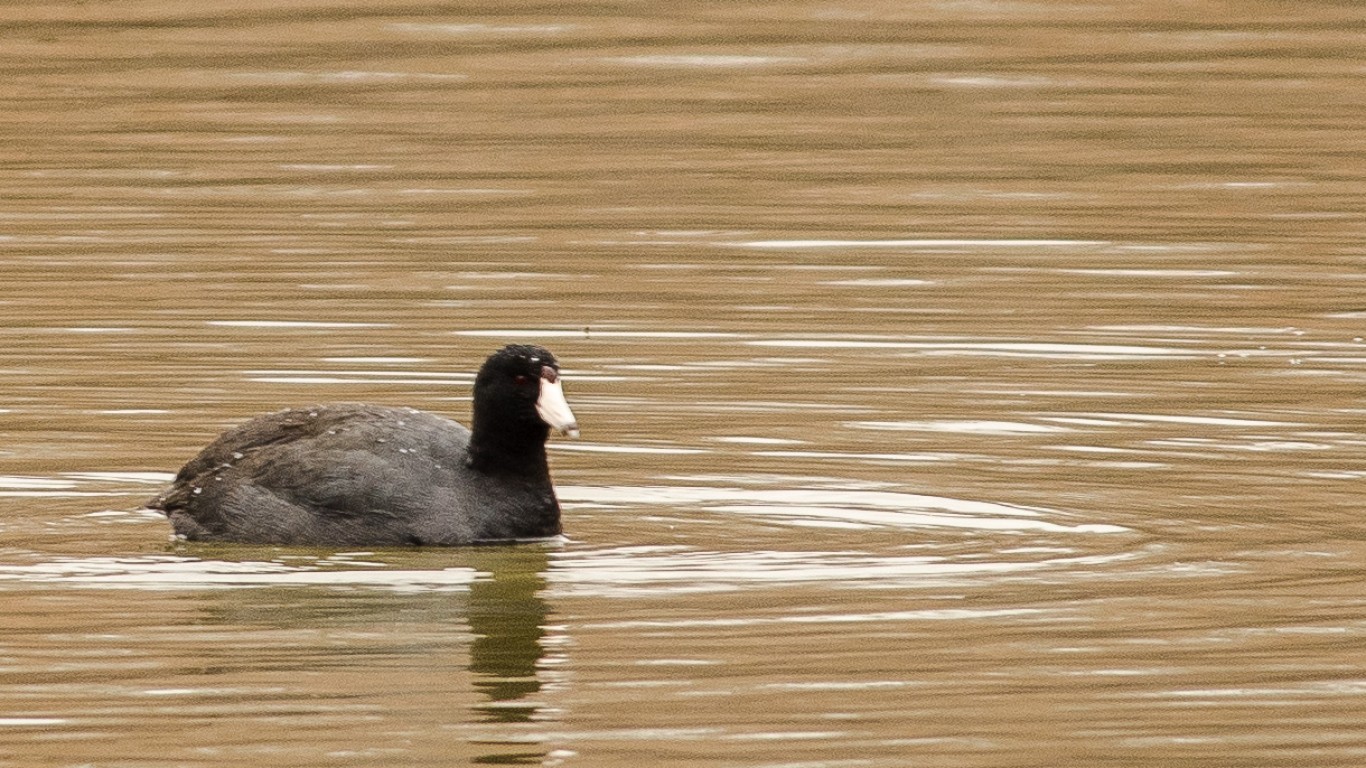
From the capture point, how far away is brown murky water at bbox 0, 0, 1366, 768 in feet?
31.4

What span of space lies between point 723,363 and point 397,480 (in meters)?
3.46

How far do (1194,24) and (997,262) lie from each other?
797 cm

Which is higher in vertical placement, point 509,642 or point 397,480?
point 397,480

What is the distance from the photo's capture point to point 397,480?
484 inches

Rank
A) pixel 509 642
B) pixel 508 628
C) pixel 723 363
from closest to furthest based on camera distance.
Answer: pixel 509 642
pixel 508 628
pixel 723 363

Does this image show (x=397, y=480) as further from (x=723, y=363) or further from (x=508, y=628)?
(x=723, y=363)

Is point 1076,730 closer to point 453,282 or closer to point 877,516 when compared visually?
point 877,516

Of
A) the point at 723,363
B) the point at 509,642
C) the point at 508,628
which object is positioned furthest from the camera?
the point at 723,363

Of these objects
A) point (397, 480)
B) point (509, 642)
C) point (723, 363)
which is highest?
point (723, 363)

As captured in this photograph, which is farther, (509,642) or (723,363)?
(723,363)

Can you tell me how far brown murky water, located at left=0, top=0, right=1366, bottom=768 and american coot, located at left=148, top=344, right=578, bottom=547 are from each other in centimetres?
20

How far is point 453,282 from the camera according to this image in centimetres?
1755

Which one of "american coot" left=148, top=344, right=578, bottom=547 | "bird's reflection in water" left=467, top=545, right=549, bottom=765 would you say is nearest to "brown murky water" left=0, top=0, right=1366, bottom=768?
"bird's reflection in water" left=467, top=545, right=549, bottom=765

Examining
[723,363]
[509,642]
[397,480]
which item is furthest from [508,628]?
[723,363]
